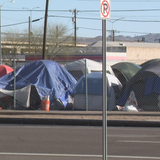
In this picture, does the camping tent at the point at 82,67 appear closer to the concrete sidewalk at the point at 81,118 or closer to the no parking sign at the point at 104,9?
the concrete sidewalk at the point at 81,118

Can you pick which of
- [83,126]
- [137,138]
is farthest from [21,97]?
[137,138]

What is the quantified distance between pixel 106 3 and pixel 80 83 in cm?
1295

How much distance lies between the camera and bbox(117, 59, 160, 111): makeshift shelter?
16484 millimetres

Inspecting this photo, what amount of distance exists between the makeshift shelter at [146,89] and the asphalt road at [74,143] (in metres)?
3.83

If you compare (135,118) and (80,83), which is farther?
(80,83)

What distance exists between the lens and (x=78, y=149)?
28.4ft

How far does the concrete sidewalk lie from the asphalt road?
67cm

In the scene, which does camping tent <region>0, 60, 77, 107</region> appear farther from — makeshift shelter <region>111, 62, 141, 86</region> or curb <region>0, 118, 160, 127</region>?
makeshift shelter <region>111, 62, 141, 86</region>

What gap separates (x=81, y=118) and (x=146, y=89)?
13.5ft

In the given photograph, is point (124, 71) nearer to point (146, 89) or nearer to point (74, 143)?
point (146, 89)

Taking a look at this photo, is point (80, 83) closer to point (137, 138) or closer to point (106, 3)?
point (137, 138)

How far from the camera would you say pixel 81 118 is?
1426cm

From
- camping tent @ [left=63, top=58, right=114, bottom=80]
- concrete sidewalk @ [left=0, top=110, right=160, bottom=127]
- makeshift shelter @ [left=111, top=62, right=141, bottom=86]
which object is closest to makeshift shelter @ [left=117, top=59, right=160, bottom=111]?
concrete sidewalk @ [left=0, top=110, right=160, bottom=127]

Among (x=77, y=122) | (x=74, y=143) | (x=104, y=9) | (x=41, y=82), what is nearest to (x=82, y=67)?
(x=41, y=82)
